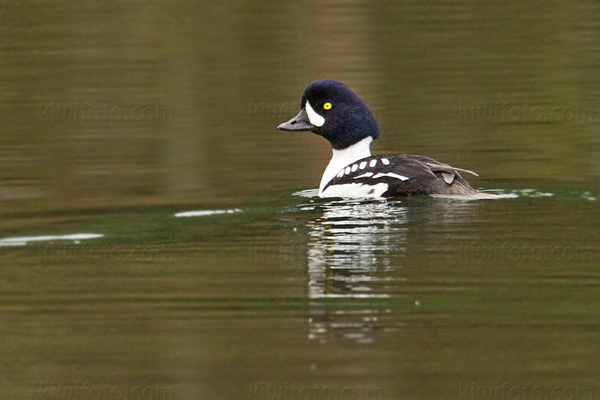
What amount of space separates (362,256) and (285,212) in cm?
207

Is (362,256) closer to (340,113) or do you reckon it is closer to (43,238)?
(43,238)

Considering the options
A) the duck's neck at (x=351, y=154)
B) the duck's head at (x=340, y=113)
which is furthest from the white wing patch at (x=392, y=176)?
the duck's head at (x=340, y=113)

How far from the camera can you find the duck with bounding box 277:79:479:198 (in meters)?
9.84

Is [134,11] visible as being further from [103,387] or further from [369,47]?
[103,387]

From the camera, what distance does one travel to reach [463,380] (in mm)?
5332

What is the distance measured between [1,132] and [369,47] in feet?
20.9

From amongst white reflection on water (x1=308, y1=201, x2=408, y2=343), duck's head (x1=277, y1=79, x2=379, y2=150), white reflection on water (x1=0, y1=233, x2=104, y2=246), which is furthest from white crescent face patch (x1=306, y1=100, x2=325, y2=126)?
white reflection on water (x1=0, y1=233, x2=104, y2=246)

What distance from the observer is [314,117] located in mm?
11422

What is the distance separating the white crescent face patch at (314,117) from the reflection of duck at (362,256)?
1.49m

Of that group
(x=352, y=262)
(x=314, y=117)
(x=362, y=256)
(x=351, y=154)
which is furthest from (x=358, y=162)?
(x=352, y=262)

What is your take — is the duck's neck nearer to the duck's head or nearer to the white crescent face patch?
the duck's head

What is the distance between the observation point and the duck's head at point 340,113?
1128 cm

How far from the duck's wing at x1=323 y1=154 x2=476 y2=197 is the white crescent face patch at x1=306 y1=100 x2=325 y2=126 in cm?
107

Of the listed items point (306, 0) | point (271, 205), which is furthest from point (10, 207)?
point (306, 0)
